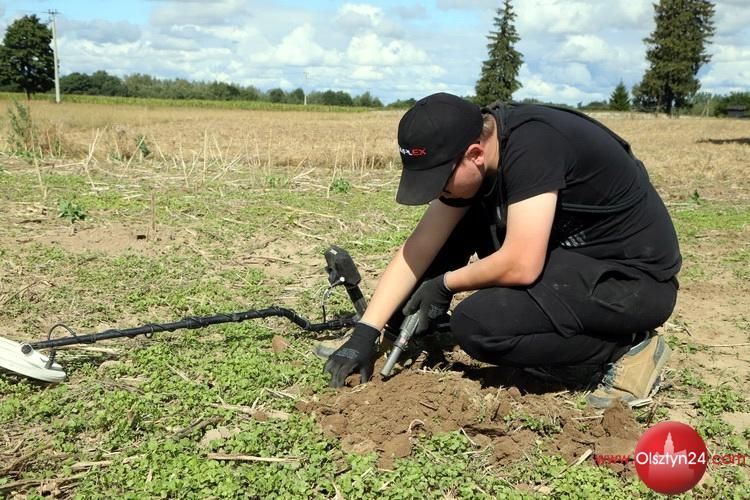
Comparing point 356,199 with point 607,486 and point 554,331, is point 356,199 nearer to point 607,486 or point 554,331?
point 554,331

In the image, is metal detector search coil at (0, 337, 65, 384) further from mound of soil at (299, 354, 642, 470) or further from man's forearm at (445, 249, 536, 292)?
man's forearm at (445, 249, 536, 292)

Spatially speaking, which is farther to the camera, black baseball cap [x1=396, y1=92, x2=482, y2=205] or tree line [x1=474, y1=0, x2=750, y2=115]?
tree line [x1=474, y1=0, x2=750, y2=115]

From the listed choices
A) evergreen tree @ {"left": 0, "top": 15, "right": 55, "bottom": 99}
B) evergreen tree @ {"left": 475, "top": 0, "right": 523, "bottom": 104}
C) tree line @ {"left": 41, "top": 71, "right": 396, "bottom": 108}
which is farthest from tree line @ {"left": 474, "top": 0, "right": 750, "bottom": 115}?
evergreen tree @ {"left": 0, "top": 15, "right": 55, "bottom": 99}

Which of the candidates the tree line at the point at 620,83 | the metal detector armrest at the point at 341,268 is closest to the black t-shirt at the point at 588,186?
the metal detector armrest at the point at 341,268

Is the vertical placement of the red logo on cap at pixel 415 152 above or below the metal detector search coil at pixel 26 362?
above

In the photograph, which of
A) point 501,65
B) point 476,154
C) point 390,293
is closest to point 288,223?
point 390,293

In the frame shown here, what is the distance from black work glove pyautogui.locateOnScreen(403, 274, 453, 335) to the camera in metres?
3.17

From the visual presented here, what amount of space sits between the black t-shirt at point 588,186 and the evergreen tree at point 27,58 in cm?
6824

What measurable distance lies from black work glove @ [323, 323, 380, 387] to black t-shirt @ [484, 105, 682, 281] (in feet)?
3.11

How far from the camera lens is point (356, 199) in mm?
8633

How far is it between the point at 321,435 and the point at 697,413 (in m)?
1.77

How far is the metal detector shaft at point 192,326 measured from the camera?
3266 mm

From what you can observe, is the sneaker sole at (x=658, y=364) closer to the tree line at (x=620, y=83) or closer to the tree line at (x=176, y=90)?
the tree line at (x=620, y=83)

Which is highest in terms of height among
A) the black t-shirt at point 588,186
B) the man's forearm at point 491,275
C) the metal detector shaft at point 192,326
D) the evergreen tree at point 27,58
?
the evergreen tree at point 27,58
